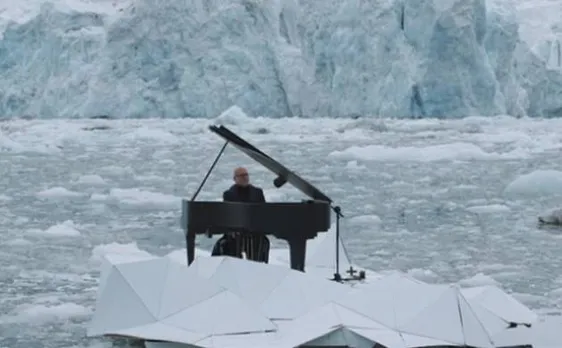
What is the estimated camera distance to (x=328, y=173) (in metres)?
19.3

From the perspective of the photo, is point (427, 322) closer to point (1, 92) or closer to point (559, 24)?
point (1, 92)

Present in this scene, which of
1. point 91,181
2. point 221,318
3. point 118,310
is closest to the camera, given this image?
point 221,318

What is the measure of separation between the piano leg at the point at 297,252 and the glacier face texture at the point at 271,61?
2920cm

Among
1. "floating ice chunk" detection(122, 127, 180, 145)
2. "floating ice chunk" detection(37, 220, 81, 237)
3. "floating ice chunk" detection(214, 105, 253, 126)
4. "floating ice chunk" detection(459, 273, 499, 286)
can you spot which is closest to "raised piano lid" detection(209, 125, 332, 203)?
"floating ice chunk" detection(459, 273, 499, 286)

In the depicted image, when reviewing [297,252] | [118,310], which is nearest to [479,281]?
[297,252]

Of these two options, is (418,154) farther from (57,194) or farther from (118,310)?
(118,310)

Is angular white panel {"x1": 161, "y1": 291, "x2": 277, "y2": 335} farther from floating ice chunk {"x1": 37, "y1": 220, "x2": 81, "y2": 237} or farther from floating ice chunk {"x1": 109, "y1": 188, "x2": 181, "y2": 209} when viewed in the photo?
floating ice chunk {"x1": 109, "y1": 188, "x2": 181, "y2": 209}

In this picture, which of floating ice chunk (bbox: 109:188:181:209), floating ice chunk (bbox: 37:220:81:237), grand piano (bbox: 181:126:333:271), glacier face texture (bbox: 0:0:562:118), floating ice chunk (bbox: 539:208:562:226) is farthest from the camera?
glacier face texture (bbox: 0:0:562:118)

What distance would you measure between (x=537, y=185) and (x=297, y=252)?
9.50 meters

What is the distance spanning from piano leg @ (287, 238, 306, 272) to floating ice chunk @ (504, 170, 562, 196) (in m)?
8.99

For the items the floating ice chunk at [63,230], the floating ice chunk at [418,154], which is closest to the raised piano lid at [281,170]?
the floating ice chunk at [63,230]

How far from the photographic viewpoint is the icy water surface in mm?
7539

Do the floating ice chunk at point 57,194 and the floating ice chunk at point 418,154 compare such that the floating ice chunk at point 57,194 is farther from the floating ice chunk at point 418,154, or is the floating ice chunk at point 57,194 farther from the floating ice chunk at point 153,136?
the floating ice chunk at point 153,136

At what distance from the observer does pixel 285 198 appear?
575 inches
